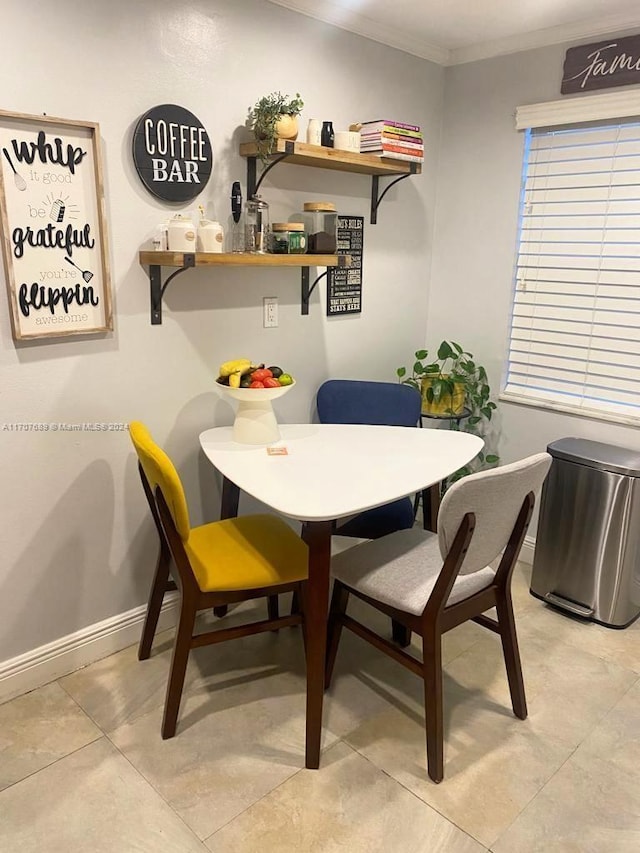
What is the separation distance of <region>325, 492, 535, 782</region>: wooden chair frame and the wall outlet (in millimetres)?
1064

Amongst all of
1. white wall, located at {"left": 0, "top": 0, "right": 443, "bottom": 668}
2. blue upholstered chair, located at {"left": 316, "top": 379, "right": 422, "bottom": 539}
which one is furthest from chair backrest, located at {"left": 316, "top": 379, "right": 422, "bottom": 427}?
white wall, located at {"left": 0, "top": 0, "right": 443, "bottom": 668}

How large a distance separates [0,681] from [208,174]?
5.97 feet

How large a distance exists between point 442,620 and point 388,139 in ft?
5.98

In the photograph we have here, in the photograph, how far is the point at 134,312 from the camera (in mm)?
2125

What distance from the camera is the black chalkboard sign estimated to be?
9.02 ft

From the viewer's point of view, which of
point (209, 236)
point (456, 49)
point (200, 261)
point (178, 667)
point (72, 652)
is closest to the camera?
point (178, 667)

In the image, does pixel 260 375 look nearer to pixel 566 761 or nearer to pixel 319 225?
pixel 319 225

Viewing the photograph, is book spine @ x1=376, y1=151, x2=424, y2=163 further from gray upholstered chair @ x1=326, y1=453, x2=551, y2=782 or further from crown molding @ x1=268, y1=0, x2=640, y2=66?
gray upholstered chair @ x1=326, y1=453, x2=551, y2=782

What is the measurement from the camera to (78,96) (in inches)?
73.4

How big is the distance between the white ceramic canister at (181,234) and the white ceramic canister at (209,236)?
0.25ft

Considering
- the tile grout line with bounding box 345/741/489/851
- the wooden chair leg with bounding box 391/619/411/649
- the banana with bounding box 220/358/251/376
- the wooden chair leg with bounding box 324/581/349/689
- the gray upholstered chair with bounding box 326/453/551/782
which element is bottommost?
the tile grout line with bounding box 345/741/489/851

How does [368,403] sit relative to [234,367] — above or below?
below

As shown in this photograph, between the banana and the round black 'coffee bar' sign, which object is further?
the banana

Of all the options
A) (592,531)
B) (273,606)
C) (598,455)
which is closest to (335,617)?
(273,606)
